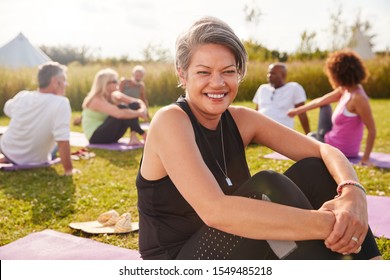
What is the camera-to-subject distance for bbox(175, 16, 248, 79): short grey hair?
6.22ft

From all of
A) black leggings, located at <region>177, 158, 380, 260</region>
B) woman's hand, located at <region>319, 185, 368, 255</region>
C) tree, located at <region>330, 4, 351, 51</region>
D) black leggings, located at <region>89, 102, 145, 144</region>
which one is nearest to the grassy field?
black leggings, located at <region>89, 102, 145, 144</region>

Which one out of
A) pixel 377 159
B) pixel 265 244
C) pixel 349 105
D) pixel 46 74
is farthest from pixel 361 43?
pixel 265 244

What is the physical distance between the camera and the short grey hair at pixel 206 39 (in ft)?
6.22

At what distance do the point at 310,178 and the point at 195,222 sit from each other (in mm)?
620

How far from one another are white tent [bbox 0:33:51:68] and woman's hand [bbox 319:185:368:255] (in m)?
15.6

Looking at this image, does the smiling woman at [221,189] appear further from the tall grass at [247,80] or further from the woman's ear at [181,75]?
the tall grass at [247,80]

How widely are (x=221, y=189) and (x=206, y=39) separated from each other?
0.65 meters

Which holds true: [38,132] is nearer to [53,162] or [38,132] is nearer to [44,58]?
[53,162]

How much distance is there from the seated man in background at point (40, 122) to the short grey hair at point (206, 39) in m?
3.47

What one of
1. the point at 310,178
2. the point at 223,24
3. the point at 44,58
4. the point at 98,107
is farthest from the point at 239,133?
the point at 44,58

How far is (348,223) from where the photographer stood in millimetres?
1784

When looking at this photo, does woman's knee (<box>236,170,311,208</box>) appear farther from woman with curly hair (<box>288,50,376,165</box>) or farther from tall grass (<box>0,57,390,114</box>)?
tall grass (<box>0,57,390,114</box>)

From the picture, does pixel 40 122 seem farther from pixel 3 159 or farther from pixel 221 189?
pixel 221 189
